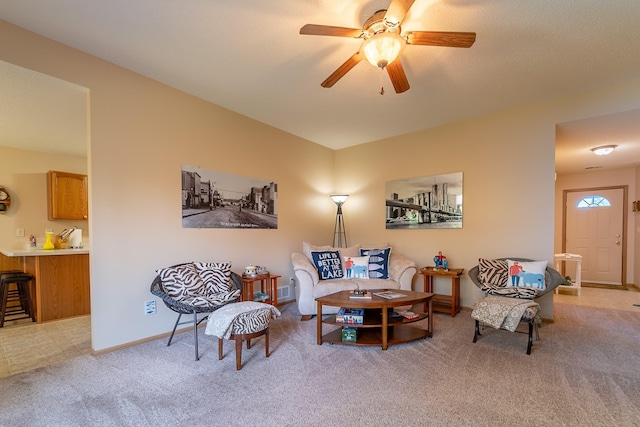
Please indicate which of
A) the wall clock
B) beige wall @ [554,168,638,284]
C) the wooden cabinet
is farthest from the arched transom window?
the wall clock

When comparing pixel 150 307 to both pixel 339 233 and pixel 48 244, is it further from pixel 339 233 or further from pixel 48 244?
pixel 339 233

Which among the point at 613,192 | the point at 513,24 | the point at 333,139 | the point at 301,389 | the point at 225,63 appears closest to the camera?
the point at 301,389

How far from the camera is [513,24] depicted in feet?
7.45

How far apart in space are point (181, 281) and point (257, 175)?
186 centimetres

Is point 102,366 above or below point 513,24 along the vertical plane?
below

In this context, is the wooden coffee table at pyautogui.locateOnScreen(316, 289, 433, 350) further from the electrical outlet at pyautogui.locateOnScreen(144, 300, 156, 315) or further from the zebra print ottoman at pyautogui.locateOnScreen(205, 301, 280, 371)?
the electrical outlet at pyautogui.locateOnScreen(144, 300, 156, 315)

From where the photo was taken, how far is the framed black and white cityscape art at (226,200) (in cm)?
347

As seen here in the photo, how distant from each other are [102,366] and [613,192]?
874cm

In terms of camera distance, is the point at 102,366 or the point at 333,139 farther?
the point at 333,139

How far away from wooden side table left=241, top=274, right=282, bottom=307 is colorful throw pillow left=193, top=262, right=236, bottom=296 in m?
0.41

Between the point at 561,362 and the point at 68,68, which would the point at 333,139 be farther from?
the point at 561,362

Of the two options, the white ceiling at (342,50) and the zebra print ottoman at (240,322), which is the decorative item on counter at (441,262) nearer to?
the white ceiling at (342,50)

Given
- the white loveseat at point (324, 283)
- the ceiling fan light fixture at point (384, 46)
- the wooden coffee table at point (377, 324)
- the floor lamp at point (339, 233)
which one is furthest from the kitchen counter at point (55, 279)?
the ceiling fan light fixture at point (384, 46)

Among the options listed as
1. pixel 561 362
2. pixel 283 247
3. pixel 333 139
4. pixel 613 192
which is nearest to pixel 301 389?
pixel 561 362
